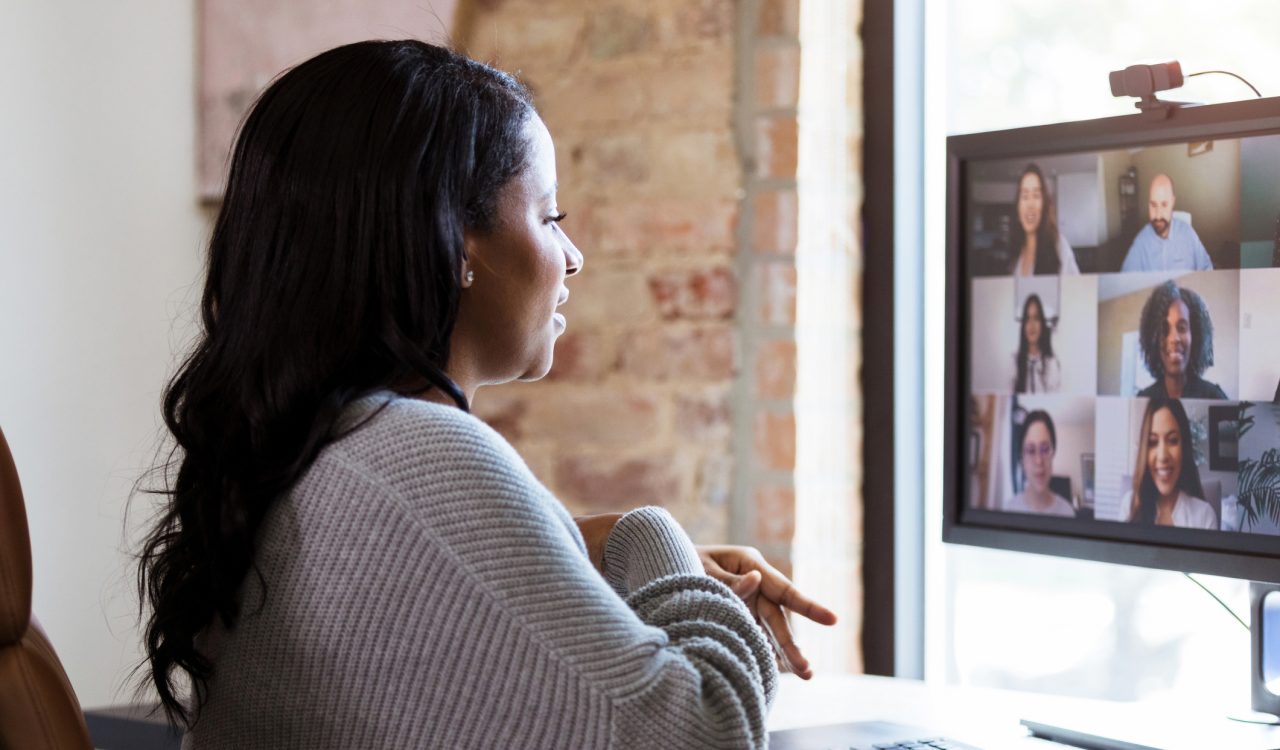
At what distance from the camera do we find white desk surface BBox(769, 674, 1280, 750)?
1.07 meters

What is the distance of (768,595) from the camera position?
1.12 meters

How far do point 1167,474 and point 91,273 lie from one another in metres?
1.41

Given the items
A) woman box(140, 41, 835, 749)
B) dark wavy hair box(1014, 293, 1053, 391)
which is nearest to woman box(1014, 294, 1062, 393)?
dark wavy hair box(1014, 293, 1053, 391)

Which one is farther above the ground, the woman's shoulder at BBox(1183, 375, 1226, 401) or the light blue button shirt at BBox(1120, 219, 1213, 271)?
the light blue button shirt at BBox(1120, 219, 1213, 271)

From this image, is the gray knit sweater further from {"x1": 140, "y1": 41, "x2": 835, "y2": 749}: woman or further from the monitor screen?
the monitor screen

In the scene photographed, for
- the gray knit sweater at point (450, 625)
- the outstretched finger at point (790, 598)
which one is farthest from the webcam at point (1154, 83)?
the gray knit sweater at point (450, 625)

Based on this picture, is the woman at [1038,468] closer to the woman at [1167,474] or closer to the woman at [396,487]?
the woman at [1167,474]


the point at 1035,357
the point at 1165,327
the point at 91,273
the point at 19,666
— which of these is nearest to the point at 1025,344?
the point at 1035,357

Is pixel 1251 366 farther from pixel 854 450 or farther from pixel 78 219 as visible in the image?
pixel 78 219

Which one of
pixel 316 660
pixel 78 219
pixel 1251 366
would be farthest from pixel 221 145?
pixel 1251 366

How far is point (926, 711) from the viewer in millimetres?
1212

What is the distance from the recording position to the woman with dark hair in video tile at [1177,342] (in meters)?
1.09

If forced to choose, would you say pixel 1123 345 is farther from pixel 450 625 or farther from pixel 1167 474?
pixel 450 625

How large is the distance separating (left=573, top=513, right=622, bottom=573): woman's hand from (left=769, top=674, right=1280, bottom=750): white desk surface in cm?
A: 23
